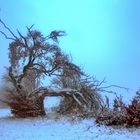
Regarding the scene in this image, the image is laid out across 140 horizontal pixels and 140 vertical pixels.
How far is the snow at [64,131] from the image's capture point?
397 cm

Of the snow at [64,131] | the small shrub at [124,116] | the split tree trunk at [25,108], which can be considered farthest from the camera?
the split tree trunk at [25,108]

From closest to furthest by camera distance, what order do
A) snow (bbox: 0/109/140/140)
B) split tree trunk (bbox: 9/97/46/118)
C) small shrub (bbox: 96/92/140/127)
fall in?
1. snow (bbox: 0/109/140/140)
2. small shrub (bbox: 96/92/140/127)
3. split tree trunk (bbox: 9/97/46/118)

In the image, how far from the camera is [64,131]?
14.4 feet

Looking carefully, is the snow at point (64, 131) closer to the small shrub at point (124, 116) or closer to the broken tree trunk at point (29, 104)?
the small shrub at point (124, 116)

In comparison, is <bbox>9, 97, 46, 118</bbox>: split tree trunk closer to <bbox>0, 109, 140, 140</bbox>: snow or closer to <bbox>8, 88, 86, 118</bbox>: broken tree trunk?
<bbox>8, 88, 86, 118</bbox>: broken tree trunk

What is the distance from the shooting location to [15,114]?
20.6ft

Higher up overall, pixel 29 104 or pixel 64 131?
pixel 29 104

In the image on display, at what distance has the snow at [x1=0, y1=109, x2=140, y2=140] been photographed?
3.97m

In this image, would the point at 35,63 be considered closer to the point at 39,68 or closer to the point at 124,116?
the point at 39,68

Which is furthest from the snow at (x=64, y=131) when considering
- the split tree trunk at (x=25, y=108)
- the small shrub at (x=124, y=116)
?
the split tree trunk at (x=25, y=108)

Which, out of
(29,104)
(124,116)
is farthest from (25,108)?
(124,116)


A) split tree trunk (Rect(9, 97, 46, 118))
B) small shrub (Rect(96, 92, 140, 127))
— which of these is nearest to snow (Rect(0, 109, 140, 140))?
small shrub (Rect(96, 92, 140, 127))

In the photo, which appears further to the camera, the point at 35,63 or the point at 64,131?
the point at 35,63

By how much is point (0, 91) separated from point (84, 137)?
153 inches
